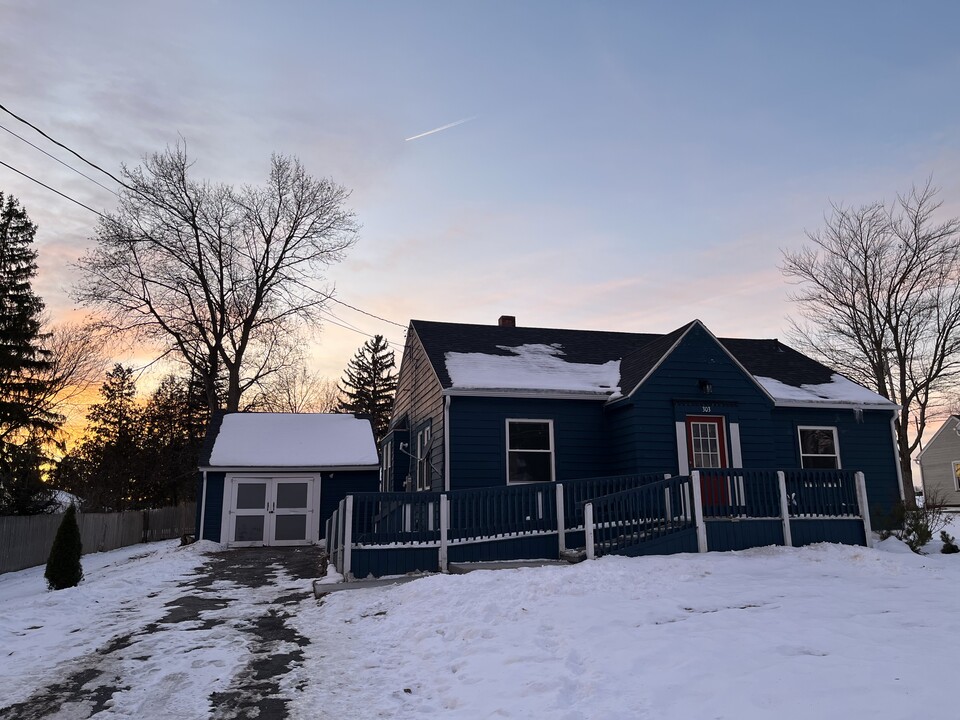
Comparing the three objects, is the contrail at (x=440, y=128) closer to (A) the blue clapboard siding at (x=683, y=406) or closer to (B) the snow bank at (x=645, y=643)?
(A) the blue clapboard siding at (x=683, y=406)

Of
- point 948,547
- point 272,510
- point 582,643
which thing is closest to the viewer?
point 582,643

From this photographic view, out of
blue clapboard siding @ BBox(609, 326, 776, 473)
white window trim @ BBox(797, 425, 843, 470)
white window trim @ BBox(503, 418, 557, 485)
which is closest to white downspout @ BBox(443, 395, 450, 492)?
white window trim @ BBox(503, 418, 557, 485)

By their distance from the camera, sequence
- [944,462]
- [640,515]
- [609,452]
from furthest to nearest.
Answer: [944,462]
[609,452]
[640,515]

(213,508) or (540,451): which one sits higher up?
(540,451)

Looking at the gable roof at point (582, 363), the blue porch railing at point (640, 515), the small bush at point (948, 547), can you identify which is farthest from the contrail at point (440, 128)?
the small bush at point (948, 547)

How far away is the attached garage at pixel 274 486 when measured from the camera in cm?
2108

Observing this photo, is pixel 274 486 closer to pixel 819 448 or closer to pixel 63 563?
pixel 63 563

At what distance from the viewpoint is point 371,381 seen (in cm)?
5862

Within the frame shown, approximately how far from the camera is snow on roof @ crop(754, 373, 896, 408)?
17.4 metres

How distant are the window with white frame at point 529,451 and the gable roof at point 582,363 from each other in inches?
35.9

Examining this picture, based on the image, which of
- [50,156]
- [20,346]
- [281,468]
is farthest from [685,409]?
[20,346]

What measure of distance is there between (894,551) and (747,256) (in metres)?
10.3

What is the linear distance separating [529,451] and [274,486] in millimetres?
10620

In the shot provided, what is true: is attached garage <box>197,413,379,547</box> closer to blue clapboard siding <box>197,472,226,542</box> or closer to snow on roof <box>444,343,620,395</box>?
blue clapboard siding <box>197,472,226,542</box>
